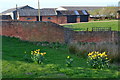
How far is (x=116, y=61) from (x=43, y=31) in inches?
431

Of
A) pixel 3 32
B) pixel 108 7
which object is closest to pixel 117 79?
pixel 3 32

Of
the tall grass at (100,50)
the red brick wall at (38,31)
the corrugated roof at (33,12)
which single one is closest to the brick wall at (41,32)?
the red brick wall at (38,31)

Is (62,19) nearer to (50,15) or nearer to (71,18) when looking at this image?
(71,18)

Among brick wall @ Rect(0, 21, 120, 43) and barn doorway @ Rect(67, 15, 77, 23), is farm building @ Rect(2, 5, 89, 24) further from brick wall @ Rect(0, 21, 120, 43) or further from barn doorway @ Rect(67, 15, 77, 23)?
brick wall @ Rect(0, 21, 120, 43)

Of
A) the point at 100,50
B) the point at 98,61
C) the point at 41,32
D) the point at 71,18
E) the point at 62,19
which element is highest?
the point at 71,18

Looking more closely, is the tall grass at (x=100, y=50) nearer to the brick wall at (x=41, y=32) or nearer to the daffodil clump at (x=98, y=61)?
the daffodil clump at (x=98, y=61)

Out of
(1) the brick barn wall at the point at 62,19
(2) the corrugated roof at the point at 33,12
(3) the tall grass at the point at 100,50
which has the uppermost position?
(2) the corrugated roof at the point at 33,12

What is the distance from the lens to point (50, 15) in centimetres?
5494

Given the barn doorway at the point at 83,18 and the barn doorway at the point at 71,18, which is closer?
the barn doorway at the point at 71,18

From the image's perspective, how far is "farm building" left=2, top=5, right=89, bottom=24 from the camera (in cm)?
5258

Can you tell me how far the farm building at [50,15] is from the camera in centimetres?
5258

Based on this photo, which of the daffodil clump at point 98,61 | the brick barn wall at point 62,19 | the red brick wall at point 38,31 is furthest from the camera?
the brick barn wall at point 62,19

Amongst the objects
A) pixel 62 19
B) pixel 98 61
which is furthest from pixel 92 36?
pixel 62 19

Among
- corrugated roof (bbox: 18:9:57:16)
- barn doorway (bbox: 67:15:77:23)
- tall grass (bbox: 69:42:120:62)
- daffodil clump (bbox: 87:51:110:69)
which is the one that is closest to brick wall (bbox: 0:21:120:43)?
tall grass (bbox: 69:42:120:62)
